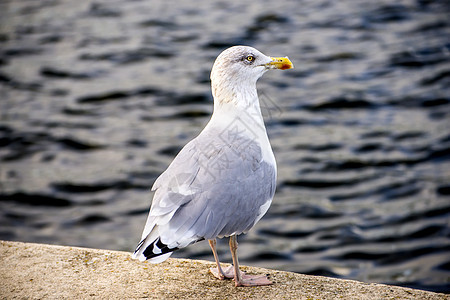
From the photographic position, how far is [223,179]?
3531mm

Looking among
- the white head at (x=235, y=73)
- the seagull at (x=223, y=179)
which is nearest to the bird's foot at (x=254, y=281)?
the seagull at (x=223, y=179)

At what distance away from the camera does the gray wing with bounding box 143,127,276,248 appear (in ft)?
11.0

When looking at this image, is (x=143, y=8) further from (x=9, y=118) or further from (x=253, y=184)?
(x=253, y=184)

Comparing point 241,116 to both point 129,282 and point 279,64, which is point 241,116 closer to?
point 279,64

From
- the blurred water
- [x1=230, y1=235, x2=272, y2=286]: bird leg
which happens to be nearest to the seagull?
[x1=230, y1=235, x2=272, y2=286]: bird leg

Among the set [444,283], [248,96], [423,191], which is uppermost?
[248,96]

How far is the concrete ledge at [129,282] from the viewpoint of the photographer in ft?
11.6

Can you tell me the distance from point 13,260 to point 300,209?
12.4ft

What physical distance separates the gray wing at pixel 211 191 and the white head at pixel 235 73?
333 mm

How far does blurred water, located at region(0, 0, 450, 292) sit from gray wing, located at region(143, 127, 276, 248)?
3.69 feet

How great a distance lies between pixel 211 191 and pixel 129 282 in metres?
0.78

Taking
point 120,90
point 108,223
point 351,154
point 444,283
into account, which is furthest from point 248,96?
point 120,90

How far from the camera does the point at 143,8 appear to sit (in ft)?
40.8

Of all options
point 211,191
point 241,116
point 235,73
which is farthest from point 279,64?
point 211,191
